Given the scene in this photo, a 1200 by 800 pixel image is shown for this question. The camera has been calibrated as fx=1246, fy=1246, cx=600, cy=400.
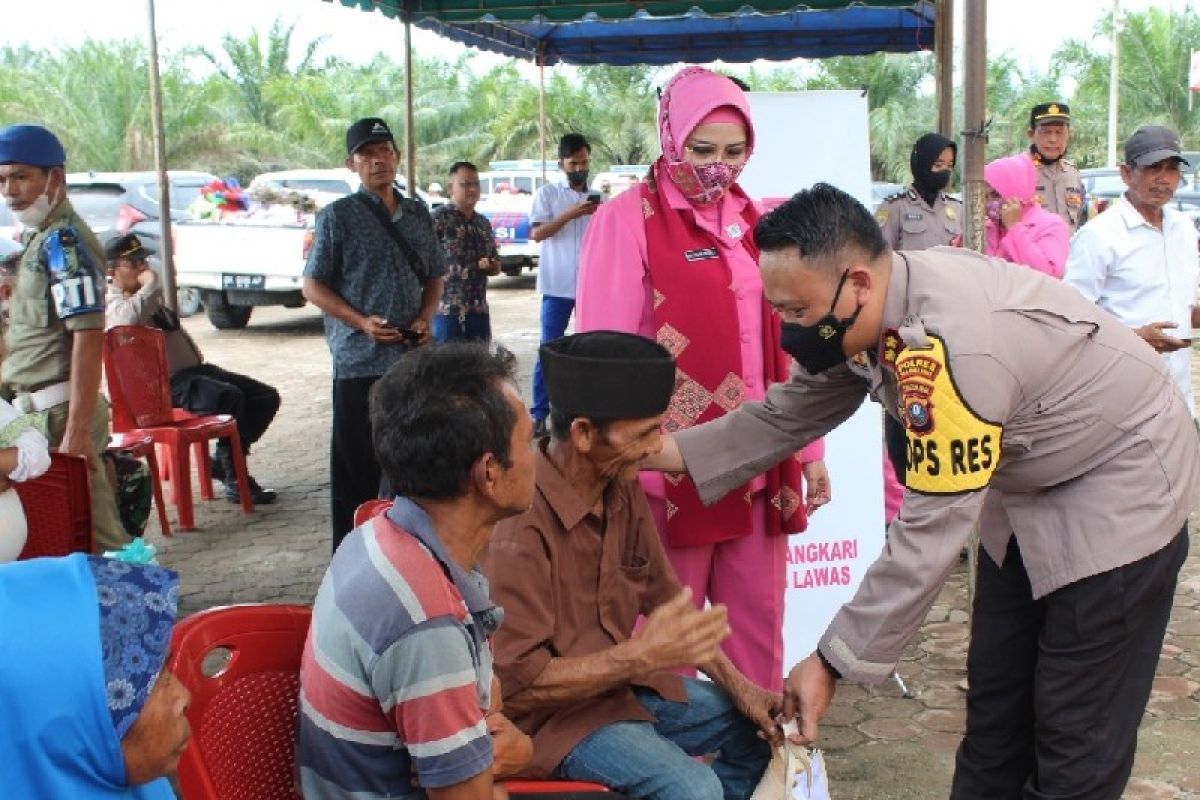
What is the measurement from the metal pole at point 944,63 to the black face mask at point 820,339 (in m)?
3.91

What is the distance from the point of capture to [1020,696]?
8.54 ft

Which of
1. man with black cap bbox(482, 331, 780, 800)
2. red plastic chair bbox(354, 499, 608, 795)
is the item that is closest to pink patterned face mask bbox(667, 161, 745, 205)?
man with black cap bbox(482, 331, 780, 800)

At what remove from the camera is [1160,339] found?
4.21 meters

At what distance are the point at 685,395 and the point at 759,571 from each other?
1.56 ft

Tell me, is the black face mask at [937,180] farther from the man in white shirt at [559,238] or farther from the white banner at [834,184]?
the man in white shirt at [559,238]

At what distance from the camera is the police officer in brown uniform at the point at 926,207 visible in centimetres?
575

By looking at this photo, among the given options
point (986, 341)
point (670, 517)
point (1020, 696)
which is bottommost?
point (1020, 696)

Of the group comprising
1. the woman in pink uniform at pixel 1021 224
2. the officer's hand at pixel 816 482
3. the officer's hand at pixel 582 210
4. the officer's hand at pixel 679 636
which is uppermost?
the officer's hand at pixel 582 210

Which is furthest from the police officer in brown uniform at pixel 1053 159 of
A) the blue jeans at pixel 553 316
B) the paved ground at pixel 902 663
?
the blue jeans at pixel 553 316

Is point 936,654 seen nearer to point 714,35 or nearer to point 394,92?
point 714,35

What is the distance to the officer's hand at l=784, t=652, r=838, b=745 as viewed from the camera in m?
2.23

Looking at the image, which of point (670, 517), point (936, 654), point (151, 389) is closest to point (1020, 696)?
point (670, 517)

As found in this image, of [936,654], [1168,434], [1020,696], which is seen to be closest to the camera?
[1168,434]

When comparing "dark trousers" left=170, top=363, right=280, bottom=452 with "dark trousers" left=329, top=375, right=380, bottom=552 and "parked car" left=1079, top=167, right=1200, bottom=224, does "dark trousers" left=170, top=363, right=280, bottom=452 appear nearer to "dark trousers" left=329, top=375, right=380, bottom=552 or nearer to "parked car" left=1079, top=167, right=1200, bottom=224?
"dark trousers" left=329, top=375, right=380, bottom=552
